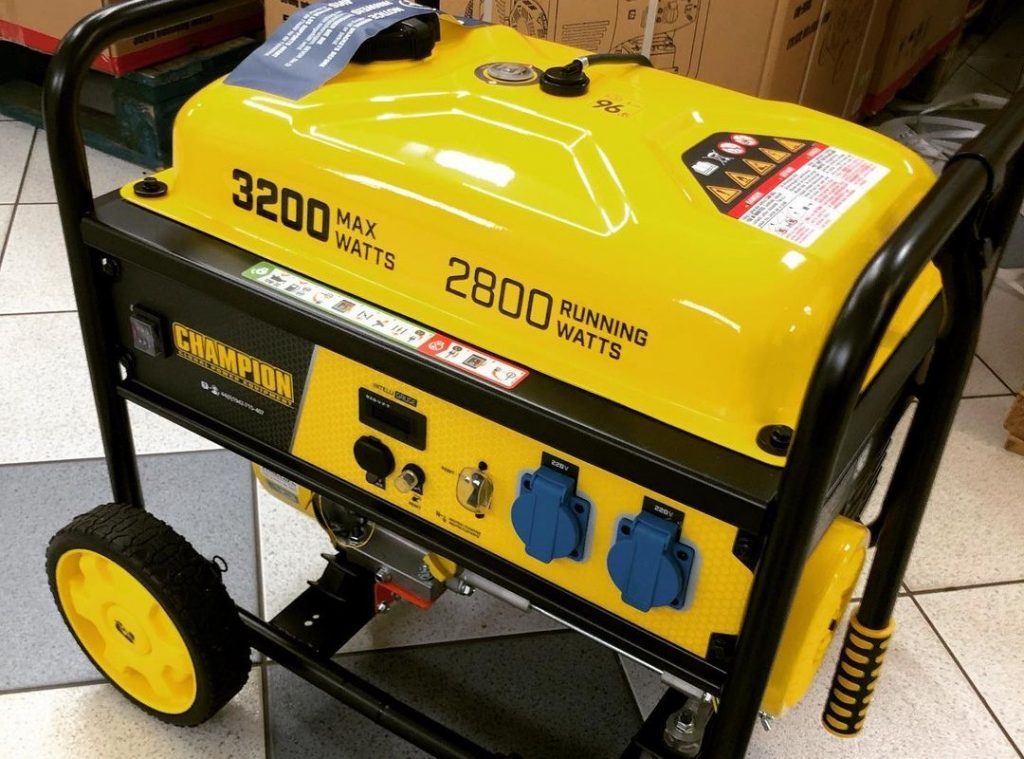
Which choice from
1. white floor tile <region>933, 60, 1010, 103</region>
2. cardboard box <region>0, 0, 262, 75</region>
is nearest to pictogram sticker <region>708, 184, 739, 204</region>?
cardboard box <region>0, 0, 262, 75</region>

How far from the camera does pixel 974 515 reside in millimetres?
1822

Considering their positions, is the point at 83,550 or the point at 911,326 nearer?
the point at 911,326

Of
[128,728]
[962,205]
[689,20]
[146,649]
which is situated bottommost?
[128,728]

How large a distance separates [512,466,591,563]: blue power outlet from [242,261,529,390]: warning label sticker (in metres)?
0.09

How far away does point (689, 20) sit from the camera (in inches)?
76.9

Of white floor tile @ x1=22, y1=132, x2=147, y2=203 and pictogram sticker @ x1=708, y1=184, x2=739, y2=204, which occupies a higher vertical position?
pictogram sticker @ x1=708, y1=184, x2=739, y2=204

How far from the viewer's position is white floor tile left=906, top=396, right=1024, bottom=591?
171cm

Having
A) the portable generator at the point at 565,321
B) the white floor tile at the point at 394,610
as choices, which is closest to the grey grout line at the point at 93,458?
the white floor tile at the point at 394,610

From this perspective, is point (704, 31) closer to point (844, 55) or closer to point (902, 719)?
point (844, 55)

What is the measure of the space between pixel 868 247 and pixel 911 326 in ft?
0.35

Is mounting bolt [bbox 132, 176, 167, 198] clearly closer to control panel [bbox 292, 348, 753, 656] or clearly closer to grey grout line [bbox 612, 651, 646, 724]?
control panel [bbox 292, 348, 753, 656]

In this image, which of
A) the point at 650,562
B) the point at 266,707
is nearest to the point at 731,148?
the point at 650,562

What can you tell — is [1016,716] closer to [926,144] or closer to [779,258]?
[779,258]

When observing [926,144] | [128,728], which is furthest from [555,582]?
[926,144]
